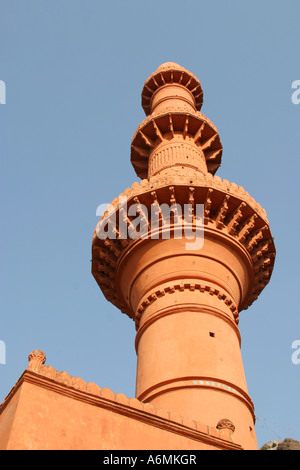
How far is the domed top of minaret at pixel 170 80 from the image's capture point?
20031 mm

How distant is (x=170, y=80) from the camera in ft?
65.9

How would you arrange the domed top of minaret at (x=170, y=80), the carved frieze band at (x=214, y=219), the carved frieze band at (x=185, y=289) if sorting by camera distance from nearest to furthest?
the carved frieze band at (x=185, y=289)
the carved frieze band at (x=214, y=219)
the domed top of minaret at (x=170, y=80)

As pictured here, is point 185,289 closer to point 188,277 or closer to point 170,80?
point 188,277

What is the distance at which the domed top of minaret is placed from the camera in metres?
20.0

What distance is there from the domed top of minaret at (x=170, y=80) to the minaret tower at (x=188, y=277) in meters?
5.42

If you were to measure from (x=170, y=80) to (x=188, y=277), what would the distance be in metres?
10.7

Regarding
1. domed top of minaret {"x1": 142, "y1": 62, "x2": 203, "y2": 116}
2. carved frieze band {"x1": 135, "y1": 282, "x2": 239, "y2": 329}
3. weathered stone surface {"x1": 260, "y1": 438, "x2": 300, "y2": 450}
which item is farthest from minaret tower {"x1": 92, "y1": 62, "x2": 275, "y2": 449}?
domed top of minaret {"x1": 142, "y1": 62, "x2": 203, "y2": 116}

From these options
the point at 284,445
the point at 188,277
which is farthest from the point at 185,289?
the point at 284,445

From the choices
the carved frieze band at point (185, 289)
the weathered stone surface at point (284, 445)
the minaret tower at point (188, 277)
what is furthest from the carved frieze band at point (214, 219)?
the weathered stone surface at point (284, 445)

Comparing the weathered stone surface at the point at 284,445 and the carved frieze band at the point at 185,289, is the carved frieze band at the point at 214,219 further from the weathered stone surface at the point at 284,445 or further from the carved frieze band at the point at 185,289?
the weathered stone surface at the point at 284,445

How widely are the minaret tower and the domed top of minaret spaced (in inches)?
213
